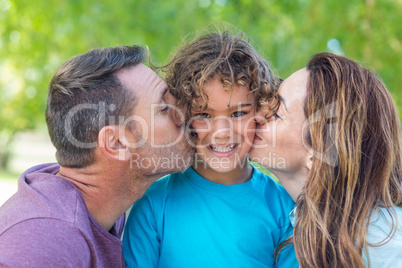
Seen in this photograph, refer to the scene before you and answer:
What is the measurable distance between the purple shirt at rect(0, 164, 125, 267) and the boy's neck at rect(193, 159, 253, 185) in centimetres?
65

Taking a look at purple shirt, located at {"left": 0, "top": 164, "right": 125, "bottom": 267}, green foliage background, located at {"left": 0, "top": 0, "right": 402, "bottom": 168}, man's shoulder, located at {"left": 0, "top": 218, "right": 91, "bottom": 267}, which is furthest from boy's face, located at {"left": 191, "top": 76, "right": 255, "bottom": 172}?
green foliage background, located at {"left": 0, "top": 0, "right": 402, "bottom": 168}

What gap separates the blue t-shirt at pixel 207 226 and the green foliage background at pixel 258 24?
2252 mm

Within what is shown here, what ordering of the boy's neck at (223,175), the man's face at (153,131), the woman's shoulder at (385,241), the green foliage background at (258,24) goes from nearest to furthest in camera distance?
the woman's shoulder at (385,241)
the man's face at (153,131)
the boy's neck at (223,175)
the green foliage background at (258,24)

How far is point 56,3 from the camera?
5.14 meters

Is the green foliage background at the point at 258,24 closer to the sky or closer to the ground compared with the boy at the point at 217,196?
closer to the sky

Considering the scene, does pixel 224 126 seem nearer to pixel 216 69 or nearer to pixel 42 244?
pixel 216 69

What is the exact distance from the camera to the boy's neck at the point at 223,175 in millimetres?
2485

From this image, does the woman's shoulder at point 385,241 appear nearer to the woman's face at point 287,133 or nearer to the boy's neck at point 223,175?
the woman's face at point 287,133

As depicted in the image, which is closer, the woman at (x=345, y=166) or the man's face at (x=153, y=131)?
the woman at (x=345, y=166)

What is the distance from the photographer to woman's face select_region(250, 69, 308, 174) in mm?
2236

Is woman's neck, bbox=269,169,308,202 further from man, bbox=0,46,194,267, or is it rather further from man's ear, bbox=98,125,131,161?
man's ear, bbox=98,125,131,161

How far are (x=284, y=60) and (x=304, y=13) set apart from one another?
58 cm

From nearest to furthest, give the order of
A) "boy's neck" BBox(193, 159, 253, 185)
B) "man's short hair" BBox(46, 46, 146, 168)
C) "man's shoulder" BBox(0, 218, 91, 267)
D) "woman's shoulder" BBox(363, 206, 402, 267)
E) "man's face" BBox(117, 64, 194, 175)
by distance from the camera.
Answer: "man's shoulder" BBox(0, 218, 91, 267)
"woman's shoulder" BBox(363, 206, 402, 267)
"man's short hair" BBox(46, 46, 146, 168)
"man's face" BBox(117, 64, 194, 175)
"boy's neck" BBox(193, 159, 253, 185)

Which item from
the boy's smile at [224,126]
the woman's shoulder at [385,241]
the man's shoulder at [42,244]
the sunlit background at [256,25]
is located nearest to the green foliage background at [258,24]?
the sunlit background at [256,25]
